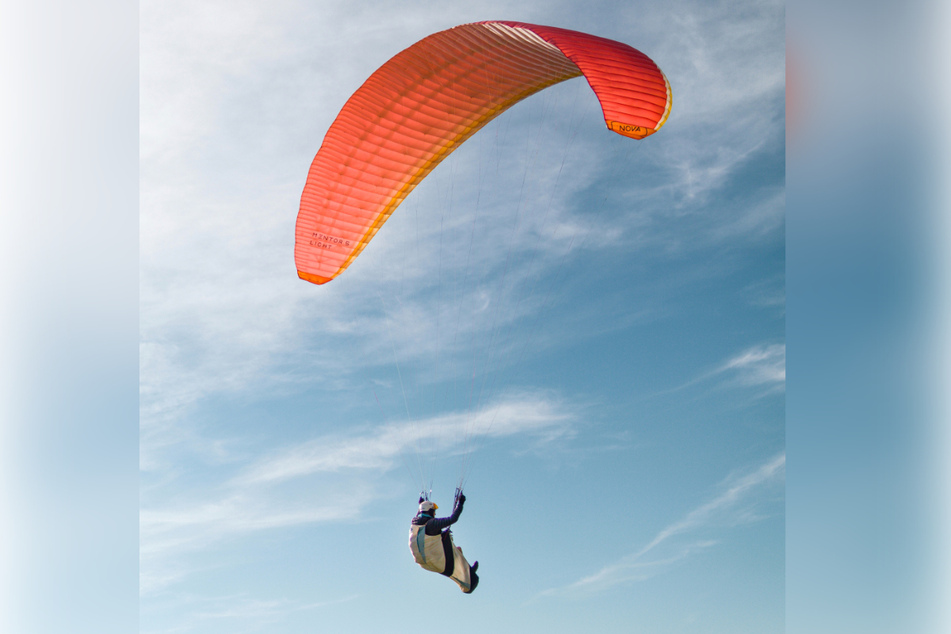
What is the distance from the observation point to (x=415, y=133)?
10.0 metres

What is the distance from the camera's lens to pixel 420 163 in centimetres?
1027

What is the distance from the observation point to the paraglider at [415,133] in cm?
932

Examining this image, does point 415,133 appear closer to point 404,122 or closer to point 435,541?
point 404,122

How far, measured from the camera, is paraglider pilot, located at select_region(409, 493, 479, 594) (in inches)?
364

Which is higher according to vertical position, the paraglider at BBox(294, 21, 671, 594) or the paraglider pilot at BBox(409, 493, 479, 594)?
the paraglider at BBox(294, 21, 671, 594)

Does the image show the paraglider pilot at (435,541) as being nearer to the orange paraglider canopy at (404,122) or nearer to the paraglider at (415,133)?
the paraglider at (415,133)

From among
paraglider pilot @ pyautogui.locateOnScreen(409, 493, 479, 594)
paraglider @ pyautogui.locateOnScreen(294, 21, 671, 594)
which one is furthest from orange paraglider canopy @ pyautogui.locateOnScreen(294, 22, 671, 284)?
paraglider pilot @ pyautogui.locateOnScreen(409, 493, 479, 594)

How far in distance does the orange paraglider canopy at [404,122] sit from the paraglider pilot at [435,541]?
2.71 m

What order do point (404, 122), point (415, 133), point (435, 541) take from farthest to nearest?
point (415, 133)
point (404, 122)
point (435, 541)

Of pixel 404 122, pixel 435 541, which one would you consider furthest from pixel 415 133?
pixel 435 541

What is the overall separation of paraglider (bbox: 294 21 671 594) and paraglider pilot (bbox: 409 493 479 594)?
10 mm

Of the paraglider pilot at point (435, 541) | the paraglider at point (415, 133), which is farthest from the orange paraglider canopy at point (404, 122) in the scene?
the paraglider pilot at point (435, 541)

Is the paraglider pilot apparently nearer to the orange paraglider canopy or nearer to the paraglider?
the paraglider

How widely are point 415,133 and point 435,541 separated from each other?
4310mm
